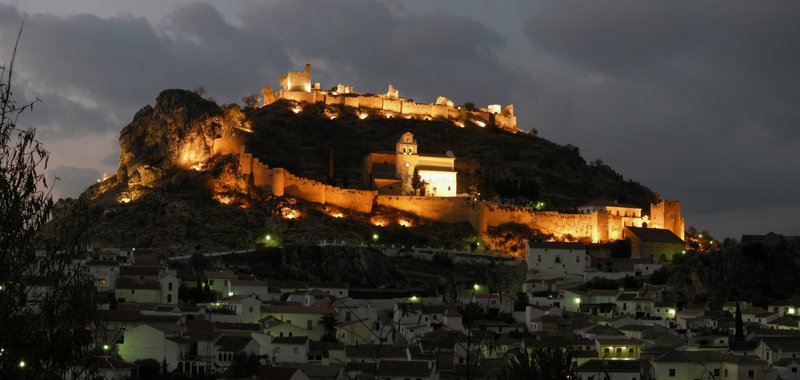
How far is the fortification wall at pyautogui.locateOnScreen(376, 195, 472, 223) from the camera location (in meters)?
77.4

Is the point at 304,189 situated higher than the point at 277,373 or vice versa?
the point at 304,189

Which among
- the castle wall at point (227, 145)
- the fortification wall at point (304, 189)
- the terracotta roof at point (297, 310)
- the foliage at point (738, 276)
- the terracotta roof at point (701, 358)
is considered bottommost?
the terracotta roof at point (701, 358)

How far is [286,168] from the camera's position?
88438 millimetres

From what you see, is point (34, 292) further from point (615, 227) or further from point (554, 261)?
point (615, 227)

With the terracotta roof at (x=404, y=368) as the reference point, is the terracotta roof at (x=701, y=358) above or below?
above

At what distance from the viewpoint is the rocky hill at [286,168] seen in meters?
70.2

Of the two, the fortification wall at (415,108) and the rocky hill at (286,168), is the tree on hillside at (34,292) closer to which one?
the rocky hill at (286,168)

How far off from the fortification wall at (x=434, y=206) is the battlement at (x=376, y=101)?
31.4 m

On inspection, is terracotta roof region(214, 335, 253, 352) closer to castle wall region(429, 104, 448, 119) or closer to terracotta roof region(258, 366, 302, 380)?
terracotta roof region(258, 366, 302, 380)

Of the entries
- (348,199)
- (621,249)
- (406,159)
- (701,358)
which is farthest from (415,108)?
(701,358)

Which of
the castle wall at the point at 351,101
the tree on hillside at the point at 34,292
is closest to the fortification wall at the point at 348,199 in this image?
the castle wall at the point at 351,101

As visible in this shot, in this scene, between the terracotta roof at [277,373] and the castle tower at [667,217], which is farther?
the castle tower at [667,217]

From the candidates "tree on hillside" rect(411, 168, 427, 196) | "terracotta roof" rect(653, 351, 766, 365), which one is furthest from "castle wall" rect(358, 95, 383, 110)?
"terracotta roof" rect(653, 351, 766, 365)

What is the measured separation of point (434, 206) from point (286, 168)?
15.8 m
